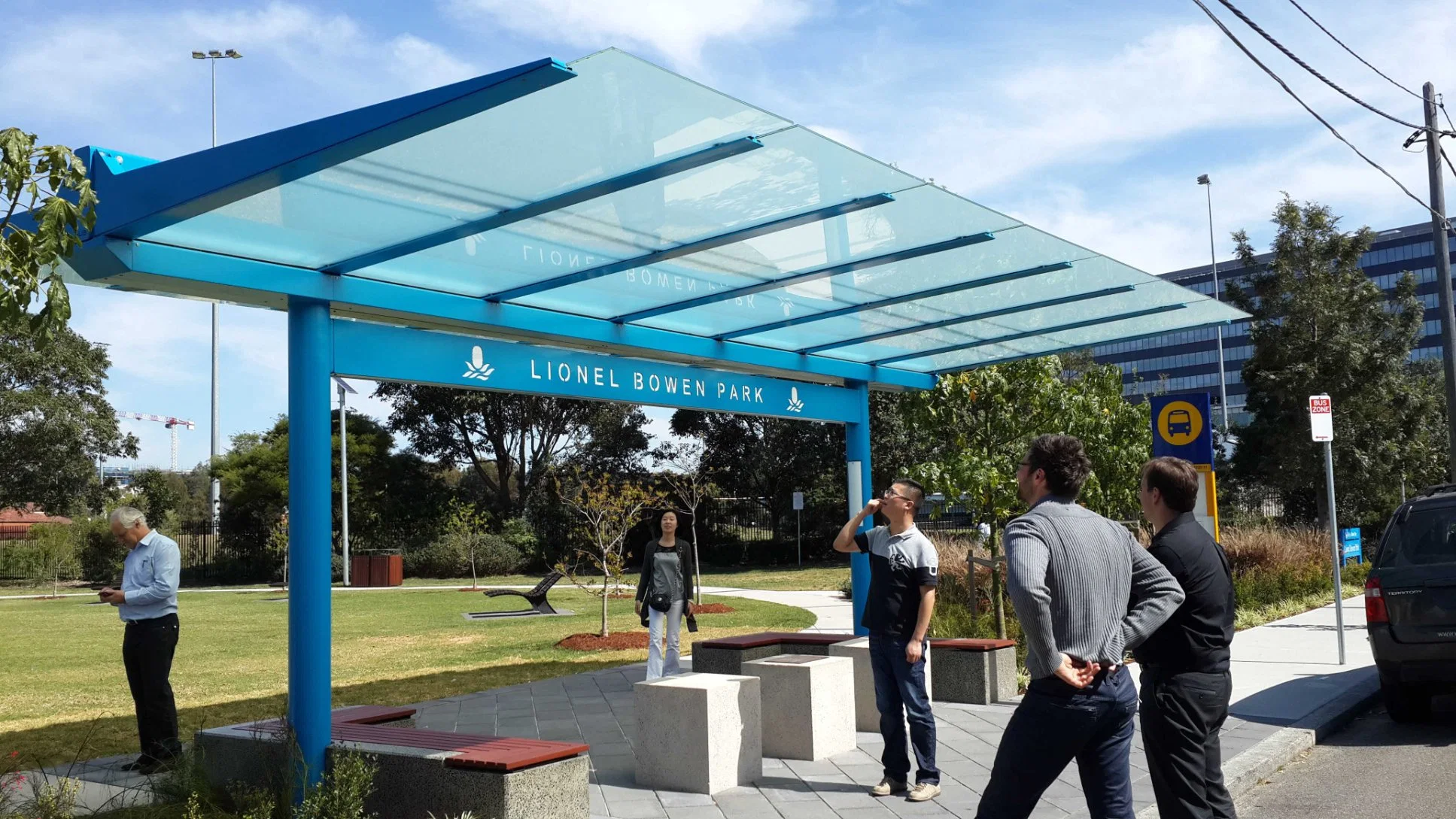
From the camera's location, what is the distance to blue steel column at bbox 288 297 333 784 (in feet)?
19.4

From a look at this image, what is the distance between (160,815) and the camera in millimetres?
5793

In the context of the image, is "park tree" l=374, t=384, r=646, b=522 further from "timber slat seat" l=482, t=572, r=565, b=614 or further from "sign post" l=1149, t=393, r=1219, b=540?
"sign post" l=1149, t=393, r=1219, b=540

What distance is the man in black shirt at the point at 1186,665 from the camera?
13.7 feet

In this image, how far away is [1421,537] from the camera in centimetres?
877

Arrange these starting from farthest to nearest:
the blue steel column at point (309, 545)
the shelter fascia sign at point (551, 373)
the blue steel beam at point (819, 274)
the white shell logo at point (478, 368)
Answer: the blue steel beam at point (819, 274) < the white shell logo at point (478, 368) < the shelter fascia sign at point (551, 373) < the blue steel column at point (309, 545)

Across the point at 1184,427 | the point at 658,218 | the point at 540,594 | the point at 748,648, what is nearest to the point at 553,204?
the point at 658,218

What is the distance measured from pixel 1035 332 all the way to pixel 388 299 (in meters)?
5.94

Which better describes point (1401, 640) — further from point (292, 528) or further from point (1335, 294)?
point (1335, 294)

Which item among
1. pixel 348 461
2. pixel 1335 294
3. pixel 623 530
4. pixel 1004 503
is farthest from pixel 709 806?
pixel 348 461

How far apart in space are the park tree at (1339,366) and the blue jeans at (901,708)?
24.9 m

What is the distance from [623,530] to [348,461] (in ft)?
86.8

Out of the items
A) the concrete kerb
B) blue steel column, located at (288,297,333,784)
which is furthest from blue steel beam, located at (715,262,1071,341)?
blue steel column, located at (288,297,333,784)

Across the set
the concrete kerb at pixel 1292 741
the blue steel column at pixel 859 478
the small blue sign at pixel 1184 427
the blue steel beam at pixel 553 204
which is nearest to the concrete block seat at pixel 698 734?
the concrete kerb at pixel 1292 741

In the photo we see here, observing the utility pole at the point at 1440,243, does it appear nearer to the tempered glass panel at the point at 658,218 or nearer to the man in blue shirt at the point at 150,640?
the tempered glass panel at the point at 658,218
